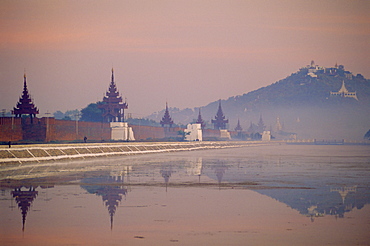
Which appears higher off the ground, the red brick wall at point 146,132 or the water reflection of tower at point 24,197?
the red brick wall at point 146,132

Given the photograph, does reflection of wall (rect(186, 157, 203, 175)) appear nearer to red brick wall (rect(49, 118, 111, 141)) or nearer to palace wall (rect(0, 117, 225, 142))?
palace wall (rect(0, 117, 225, 142))

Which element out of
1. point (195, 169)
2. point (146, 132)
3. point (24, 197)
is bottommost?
point (24, 197)

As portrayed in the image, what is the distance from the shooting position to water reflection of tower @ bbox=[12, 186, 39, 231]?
16316mm

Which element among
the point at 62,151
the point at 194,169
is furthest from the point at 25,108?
the point at 194,169

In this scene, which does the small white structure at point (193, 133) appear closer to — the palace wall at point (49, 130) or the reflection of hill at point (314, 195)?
the palace wall at point (49, 130)

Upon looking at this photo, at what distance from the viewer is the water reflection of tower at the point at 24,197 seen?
53.5 ft

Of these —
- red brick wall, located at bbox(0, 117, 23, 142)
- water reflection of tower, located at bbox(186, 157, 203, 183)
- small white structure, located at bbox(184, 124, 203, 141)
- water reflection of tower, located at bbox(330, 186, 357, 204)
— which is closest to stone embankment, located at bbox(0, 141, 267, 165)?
red brick wall, located at bbox(0, 117, 23, 142)

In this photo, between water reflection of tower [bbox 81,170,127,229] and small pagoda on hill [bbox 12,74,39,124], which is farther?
small pagoda on hill [bbox 12,74,39,124]

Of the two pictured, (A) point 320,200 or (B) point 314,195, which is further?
(B) point 314,195

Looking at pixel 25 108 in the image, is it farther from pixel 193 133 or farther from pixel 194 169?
pixel 193 133

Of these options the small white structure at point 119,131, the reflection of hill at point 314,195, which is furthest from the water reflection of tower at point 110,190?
the small white structure at point 119,131

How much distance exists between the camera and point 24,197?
19531 millimetres

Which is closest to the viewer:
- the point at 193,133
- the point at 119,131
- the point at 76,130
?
the point at 76,130

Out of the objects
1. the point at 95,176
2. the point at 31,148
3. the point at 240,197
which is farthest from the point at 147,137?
the point at 240,197
